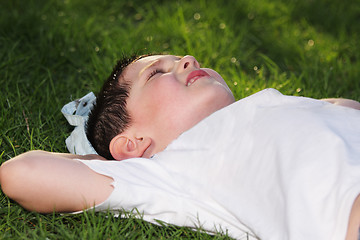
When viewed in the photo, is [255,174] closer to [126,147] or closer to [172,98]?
[172,98]

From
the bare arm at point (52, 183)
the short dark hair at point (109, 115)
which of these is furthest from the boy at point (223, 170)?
the short dark hair at point (109, 115)

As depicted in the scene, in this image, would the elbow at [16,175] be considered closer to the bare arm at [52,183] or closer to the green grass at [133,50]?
the bare arm at [52,183]

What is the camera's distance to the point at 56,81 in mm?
2936

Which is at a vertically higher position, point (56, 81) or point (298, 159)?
point (298, 159)

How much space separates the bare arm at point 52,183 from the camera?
68.7 inches

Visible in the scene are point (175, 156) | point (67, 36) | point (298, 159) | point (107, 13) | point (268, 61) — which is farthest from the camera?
point (107, 13)

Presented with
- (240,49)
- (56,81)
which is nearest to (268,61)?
(240,49)

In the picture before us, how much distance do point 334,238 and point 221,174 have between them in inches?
16.7

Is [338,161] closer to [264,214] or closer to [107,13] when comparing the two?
[264,214]

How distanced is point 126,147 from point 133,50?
1226 mm

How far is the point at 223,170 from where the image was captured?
183 centimetres

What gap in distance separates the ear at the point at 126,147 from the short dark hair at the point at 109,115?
4cm

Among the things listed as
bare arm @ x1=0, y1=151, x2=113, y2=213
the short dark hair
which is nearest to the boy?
bare arm @ x1=0, y1=151, x2=113, y2=213

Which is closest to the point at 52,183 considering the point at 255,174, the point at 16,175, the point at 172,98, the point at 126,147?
the point at 16,175
